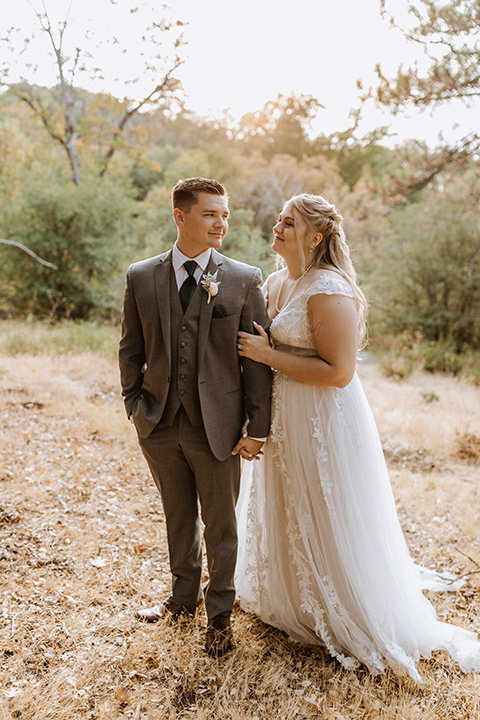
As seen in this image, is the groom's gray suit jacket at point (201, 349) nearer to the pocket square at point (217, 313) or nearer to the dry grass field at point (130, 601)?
the pocket square at point (217, 313)

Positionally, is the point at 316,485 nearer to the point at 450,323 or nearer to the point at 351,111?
the point at 450,323

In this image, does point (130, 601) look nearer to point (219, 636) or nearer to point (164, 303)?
point (219, 636)

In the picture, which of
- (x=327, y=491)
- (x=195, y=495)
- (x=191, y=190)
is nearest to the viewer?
(x=191, y=190)

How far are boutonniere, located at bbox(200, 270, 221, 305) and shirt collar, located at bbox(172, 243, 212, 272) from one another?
6cm

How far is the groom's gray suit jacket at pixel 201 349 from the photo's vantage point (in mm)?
2473

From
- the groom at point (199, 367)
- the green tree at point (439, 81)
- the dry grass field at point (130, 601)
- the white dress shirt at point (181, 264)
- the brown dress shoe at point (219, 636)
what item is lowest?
the dry grass field at point (130, 601)

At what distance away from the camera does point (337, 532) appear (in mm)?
2729

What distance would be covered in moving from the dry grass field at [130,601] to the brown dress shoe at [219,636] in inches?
1.8

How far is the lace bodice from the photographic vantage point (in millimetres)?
2545

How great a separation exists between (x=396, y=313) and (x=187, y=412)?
12140 millimetres

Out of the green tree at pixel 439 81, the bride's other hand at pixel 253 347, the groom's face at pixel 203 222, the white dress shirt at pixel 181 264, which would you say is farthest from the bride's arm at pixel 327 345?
the green tree at pixel 439 81

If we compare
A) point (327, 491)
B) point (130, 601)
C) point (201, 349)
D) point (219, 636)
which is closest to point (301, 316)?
point (201, 349)

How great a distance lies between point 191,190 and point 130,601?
2451 millimetres

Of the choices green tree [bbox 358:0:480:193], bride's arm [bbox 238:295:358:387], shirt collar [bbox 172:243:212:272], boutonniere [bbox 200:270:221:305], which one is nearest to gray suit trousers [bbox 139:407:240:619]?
bride's arm [bbox 238:295:358:387]
